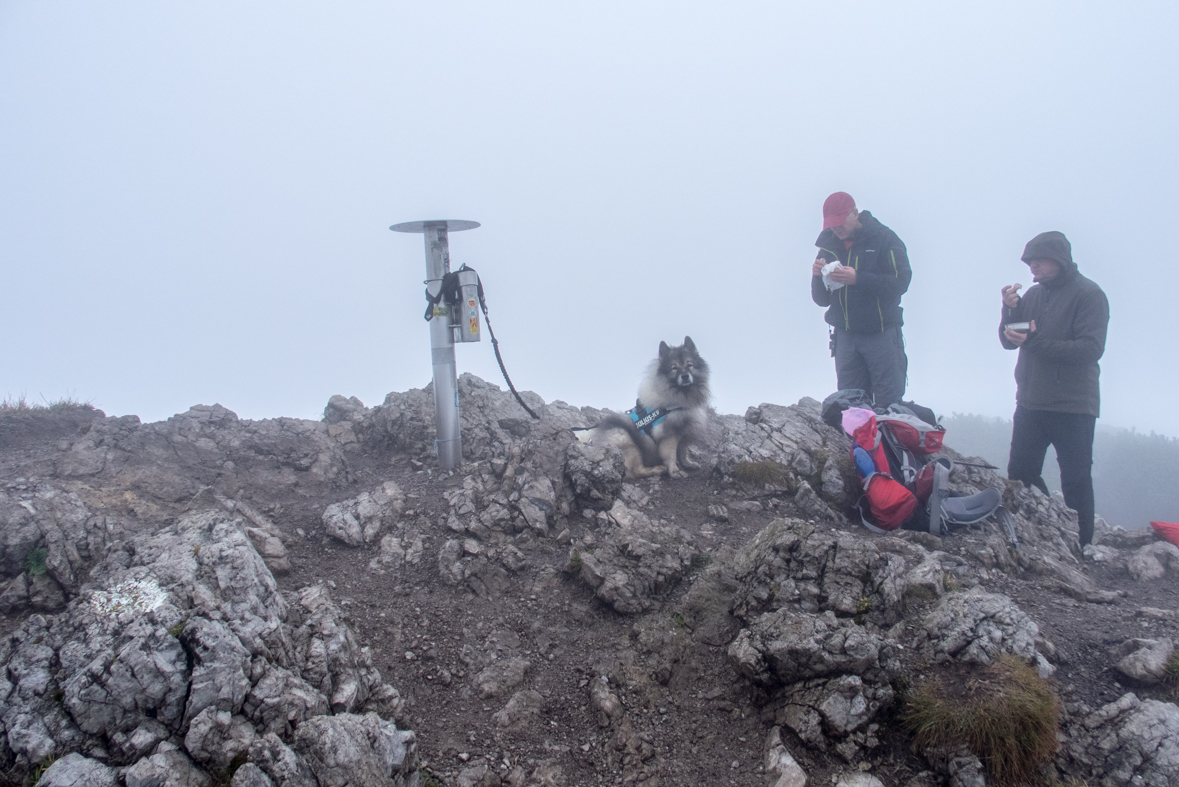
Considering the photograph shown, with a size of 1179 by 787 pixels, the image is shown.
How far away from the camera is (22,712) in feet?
9.96

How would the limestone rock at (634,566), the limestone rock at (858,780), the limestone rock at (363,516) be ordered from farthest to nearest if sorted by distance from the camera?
the limestone rock at (363,516)
the limestone rock at (634,566)
the limestone rock at (858,780)

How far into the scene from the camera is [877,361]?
26.7 feet

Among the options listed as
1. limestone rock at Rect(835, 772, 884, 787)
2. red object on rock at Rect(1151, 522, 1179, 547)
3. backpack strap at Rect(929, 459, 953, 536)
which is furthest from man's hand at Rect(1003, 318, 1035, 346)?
limestone rock at Rect(835, 772, 884, 787)

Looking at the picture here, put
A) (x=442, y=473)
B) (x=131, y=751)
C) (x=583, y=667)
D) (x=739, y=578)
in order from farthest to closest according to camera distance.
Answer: (x=442, y=473) → (x=739, y=578) → (x=583, y=667) → (x=131, y=751)

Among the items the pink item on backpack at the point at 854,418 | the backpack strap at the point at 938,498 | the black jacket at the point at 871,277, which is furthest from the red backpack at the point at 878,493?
the black jacket at the point at 871,277

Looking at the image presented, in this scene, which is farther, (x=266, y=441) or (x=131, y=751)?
(x=266, y=441)

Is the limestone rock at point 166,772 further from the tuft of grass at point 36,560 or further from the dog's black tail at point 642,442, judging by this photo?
the dog's black tail at point 642,442

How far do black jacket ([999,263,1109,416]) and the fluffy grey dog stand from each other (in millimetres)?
3926

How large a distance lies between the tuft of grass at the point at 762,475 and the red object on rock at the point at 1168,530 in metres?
4.96

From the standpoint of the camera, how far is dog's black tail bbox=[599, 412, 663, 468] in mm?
7973

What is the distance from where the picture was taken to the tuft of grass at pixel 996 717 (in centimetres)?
349

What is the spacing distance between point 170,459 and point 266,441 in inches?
39.6

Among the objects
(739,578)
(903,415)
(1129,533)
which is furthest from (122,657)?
(1129,533)

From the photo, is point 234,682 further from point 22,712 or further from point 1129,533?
point 1129,533
